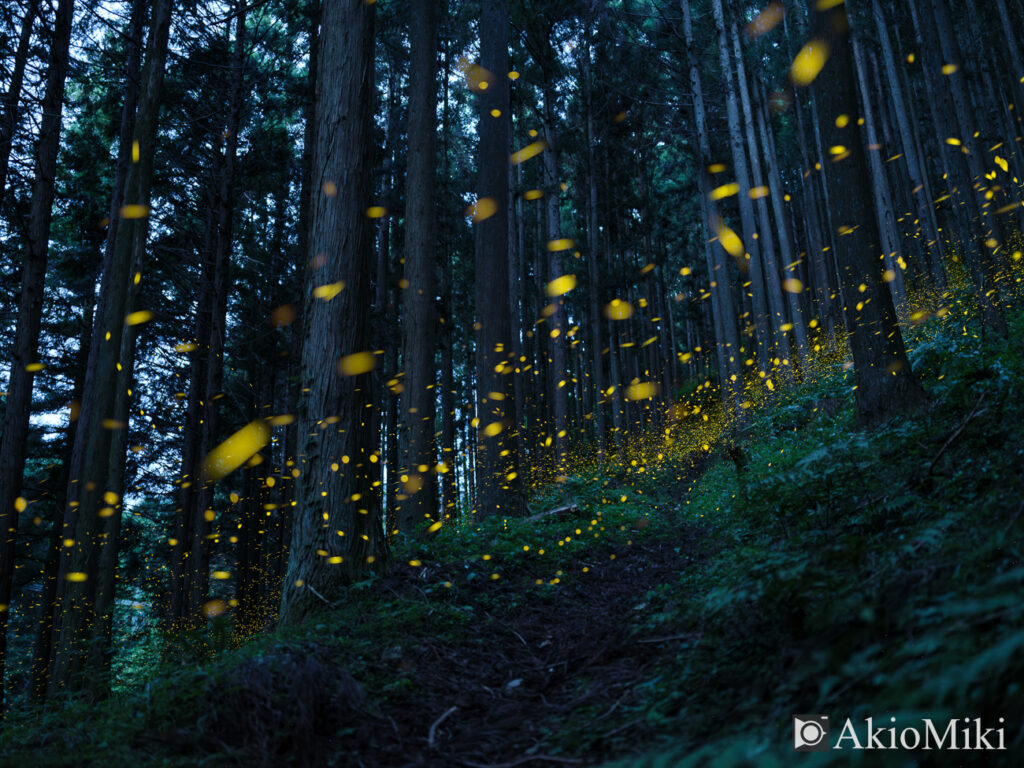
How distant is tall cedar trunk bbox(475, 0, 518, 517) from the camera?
918 cm

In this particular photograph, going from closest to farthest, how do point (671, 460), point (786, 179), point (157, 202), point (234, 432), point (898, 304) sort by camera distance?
point (157, 202) → point (898, 304) → point (671, 460) → point (234, 432) → point (786, 179)

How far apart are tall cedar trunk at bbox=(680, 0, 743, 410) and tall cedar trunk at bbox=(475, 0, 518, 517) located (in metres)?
8.39

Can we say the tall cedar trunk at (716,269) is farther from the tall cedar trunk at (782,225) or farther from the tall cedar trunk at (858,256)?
the tall cedar trunk at (858,256)

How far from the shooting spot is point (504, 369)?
30.7 feet

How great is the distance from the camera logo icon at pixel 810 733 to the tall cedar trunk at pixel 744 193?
51.0 feet

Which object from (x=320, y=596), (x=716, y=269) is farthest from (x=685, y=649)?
(x=716, y=269)

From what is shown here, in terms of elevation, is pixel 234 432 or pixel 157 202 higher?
pixel 157 202

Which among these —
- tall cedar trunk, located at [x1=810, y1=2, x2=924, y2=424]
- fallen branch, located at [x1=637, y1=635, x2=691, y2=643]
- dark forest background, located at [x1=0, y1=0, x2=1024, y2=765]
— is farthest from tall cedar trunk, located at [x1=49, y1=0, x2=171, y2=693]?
tall cedar trunk, located at [x1=810, y1=2, x2=924, y2=424]

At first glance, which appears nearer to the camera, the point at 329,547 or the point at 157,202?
the point at 329,547

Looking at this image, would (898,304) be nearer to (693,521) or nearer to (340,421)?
(693,521)

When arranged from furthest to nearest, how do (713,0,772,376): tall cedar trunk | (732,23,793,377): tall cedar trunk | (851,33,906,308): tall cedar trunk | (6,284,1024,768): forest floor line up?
(732,23,793,377): tall cedar trunk, (713,0,772,376): tall cedar trunk, (851,33,906,308): tall cedar trunk, (6,284,1024,768): forest floor

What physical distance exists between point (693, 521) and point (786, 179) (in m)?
32.6

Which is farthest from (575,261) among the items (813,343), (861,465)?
(861,465)

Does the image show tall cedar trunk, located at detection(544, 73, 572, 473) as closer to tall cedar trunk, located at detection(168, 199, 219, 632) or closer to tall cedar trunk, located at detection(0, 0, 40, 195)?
tall cedar trunk, located at detection(168, 199, 219, 632)
